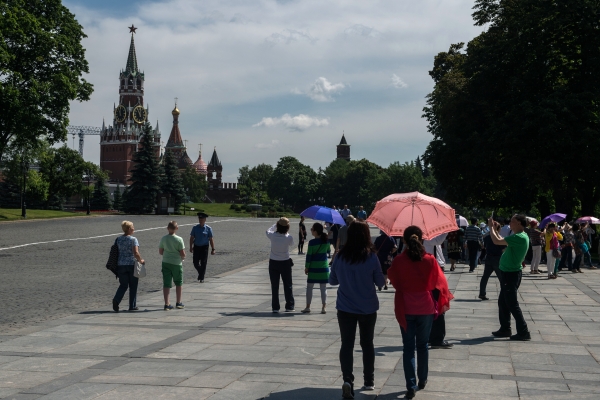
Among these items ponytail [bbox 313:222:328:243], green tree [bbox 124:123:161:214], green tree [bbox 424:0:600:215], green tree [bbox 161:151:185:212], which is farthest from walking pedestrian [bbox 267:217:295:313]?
green tree [bbox 161:151:185:212]

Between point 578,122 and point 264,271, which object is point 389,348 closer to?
point 264,271

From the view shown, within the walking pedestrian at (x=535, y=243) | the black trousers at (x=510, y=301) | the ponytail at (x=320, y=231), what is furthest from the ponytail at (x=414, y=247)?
the walking pedestrian at (x=535, y=243)

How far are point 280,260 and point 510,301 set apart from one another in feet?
14.1

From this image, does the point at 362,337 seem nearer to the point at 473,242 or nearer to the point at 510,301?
the point at 510,301

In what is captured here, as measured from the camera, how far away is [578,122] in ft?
104

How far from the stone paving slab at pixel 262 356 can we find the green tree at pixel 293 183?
130 m

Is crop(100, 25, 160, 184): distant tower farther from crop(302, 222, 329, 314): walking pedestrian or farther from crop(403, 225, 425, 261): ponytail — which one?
crop(403, 225, 425, 261): ponytail

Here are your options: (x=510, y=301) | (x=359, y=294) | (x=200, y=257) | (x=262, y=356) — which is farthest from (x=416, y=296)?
(x=200, y=257)

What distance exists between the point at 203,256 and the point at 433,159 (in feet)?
72.0

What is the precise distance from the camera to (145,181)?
7706 cm

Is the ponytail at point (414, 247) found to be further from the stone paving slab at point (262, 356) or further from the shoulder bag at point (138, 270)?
the shoulder bag at point (138, 270)

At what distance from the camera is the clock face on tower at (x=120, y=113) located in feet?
572

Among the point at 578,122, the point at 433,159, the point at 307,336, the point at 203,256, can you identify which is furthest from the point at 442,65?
the point at 307,336

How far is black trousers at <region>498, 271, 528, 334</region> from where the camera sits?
10.3 m
